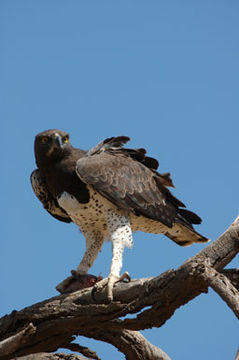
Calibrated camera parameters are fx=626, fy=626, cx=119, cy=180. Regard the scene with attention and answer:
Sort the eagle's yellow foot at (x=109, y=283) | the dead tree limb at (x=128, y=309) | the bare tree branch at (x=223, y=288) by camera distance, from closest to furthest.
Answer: the bare tree branch at (x=223, y=288) → the dead tree limb at (x=128, y=309) → the eagle's yellow foot at (x=109, y=283)

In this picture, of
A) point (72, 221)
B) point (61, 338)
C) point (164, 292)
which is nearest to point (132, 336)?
point (61, 338)

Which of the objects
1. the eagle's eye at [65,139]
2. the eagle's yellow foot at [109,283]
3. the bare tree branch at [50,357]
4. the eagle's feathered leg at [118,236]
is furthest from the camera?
the eagle's eye at [65,139]

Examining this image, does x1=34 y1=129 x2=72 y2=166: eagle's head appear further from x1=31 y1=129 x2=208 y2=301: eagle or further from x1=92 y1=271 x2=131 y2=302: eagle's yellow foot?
x1=92 y1=271 x2=131 y2=302: eagle's yellow foot

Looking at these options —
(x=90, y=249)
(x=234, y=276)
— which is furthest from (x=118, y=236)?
(x=234, y=276)

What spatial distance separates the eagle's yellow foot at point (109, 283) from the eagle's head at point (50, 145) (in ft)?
7.18

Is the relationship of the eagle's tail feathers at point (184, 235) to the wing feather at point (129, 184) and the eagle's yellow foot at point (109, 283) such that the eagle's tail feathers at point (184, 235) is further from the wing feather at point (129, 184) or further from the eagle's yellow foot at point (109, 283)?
the eagle's yellow foot at point (109, 283)

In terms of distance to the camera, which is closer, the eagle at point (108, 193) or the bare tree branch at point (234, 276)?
the bare tree branch at point (234, 276)

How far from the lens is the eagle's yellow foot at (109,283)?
6965mm

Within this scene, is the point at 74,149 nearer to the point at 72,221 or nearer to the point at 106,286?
the point at 72,221

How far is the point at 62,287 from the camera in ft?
27.8

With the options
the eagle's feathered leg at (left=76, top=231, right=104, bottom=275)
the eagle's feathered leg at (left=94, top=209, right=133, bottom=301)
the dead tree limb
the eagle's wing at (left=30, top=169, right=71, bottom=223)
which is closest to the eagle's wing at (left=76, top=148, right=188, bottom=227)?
the eagle's feathered leg at (left=94, top=209, right=133, bottom=301)

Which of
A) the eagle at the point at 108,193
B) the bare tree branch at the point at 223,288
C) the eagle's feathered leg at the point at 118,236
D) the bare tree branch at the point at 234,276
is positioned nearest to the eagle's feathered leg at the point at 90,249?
the eagle at the point at 108,193

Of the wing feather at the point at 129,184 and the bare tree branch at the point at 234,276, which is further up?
the wing feather at the point at 129,184

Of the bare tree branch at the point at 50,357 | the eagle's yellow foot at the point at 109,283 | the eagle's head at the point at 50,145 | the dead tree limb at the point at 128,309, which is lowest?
the bare tree branch at the point at 50,357
